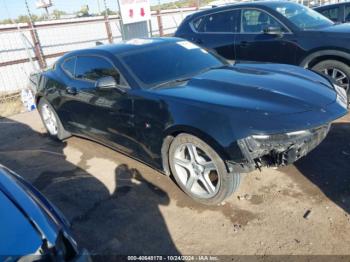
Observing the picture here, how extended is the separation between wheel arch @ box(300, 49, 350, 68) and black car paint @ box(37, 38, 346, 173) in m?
1.62

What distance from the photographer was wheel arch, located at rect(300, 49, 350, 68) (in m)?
5.34

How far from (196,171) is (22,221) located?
6.12ft

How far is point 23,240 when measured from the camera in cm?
190

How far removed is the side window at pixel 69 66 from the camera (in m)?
5.01

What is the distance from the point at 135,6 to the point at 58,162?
30.1ft

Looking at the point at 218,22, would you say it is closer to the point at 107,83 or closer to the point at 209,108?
the point at 107,83

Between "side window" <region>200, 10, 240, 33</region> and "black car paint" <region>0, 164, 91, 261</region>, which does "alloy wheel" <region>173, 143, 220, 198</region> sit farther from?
"side window" <region>200, 10, 240, 33</region>

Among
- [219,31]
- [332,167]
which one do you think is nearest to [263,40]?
[219,31]

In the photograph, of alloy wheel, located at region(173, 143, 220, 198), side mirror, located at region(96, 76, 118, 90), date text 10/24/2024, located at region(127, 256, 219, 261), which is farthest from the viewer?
side mirror, located at region(96, 76, 118, 90)

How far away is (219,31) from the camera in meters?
6.90

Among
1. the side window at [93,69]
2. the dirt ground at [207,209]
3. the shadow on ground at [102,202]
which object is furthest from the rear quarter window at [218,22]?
the shadow on ground at [102,202]

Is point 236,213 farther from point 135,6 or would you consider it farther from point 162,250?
point 135,6

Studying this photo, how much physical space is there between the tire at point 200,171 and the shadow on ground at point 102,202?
1.11 ft

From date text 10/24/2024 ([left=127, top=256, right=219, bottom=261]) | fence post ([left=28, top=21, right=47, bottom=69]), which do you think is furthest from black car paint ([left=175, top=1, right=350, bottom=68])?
fence post ([left=28, top=21, right=47, bottom=69])
